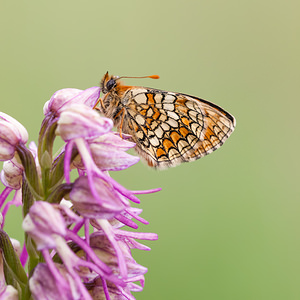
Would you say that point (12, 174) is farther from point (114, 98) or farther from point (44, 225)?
point (114, 98)

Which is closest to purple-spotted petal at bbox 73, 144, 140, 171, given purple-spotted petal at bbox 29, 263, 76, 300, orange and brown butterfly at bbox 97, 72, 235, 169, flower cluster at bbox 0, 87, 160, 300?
flower cluster at bbox 0, 87, 160, 300

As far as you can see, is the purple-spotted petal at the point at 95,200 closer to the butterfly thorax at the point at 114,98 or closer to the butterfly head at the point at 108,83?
the butterfly thorax at the point at 114,98

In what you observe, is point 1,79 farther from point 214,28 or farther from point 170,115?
point 214,28

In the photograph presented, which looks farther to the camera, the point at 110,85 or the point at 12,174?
the point at 110,85

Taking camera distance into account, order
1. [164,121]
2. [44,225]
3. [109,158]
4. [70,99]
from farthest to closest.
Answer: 1. [164,121]
2. [70,99]
3. [109,158]
4. [44,225]

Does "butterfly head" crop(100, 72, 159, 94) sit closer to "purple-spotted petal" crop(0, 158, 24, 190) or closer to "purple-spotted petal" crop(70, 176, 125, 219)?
"purple-spotted petal" crop(0, 158, 24, 190)

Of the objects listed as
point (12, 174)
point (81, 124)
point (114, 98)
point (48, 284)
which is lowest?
point (48, 284)

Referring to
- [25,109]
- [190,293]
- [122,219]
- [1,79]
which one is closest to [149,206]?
[190,293]

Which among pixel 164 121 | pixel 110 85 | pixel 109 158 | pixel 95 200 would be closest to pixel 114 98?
pixel 110 85
